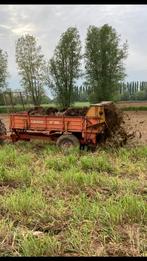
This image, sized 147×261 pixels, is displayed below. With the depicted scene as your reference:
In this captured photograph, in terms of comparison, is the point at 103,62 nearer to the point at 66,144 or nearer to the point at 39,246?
the point at 66,144

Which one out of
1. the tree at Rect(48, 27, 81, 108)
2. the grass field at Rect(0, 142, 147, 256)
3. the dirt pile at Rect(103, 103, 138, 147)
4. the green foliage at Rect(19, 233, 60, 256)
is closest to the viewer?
the green foliage at Rect(19, 233, 60, 256)

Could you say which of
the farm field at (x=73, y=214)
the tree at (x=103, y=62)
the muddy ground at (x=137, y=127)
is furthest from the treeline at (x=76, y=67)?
the farm field at (x=73, y=214)

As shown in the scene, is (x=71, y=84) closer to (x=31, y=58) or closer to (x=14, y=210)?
(x=31, y=58)

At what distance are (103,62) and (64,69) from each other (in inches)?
187

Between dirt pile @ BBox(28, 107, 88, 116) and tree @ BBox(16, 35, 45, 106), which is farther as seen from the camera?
tree @ BBox(16, 35, 45, 106)

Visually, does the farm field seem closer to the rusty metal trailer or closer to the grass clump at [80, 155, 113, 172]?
the grass clump at [80, 155, 113, 172]

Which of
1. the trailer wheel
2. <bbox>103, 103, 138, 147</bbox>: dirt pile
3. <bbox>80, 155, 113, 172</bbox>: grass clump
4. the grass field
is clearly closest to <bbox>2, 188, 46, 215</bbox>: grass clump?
the grass field

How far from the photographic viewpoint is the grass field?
3539mm

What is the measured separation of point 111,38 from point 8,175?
129ft

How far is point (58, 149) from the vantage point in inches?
451

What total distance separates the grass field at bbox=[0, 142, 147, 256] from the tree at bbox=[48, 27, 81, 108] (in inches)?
1327

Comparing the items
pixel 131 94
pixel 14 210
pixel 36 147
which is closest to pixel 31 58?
pixel 131 94
